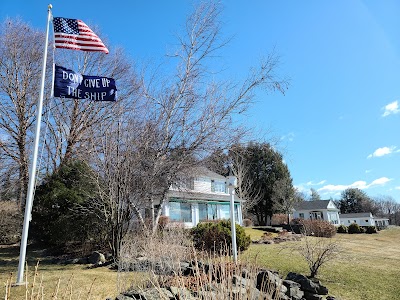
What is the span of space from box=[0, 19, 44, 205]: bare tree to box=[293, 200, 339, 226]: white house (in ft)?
154

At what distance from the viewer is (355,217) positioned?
61.6m

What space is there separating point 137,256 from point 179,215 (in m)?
18.5

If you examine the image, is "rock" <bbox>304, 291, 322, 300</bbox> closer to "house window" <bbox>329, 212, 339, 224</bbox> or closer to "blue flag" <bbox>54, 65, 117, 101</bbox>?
"blue flag" <bbox>54, 65, 117, 101</bbox>

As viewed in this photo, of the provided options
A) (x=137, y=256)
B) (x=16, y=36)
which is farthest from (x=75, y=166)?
(x=16, y=36)

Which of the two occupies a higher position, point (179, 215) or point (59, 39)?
point (59, 39)

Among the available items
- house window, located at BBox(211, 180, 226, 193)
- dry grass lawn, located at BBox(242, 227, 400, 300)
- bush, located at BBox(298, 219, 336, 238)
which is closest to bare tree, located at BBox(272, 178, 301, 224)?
house window, located at BBox(211, 180, 226, 193)

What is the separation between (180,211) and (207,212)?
3.86 m

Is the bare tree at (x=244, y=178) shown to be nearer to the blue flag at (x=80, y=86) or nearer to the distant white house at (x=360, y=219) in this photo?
the blue flag at (x=80, y=86)

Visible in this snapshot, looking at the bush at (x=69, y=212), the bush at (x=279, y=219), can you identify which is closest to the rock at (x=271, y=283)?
the bush at (x=69, y=212)

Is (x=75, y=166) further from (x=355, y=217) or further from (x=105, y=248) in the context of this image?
(x=355, y=217)

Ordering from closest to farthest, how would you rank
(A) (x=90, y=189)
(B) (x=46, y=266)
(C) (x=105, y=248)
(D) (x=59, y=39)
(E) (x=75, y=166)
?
(D) (x=59, y=39) → (B) (x=46, y=266) → (C) (x=105, y=248) → (A) (x=90, y=189) → (E) (x=75, y=166)

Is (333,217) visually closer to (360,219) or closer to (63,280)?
(360,219)

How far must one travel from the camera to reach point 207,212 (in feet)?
96.6

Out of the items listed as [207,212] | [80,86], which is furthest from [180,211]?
[80,86]
